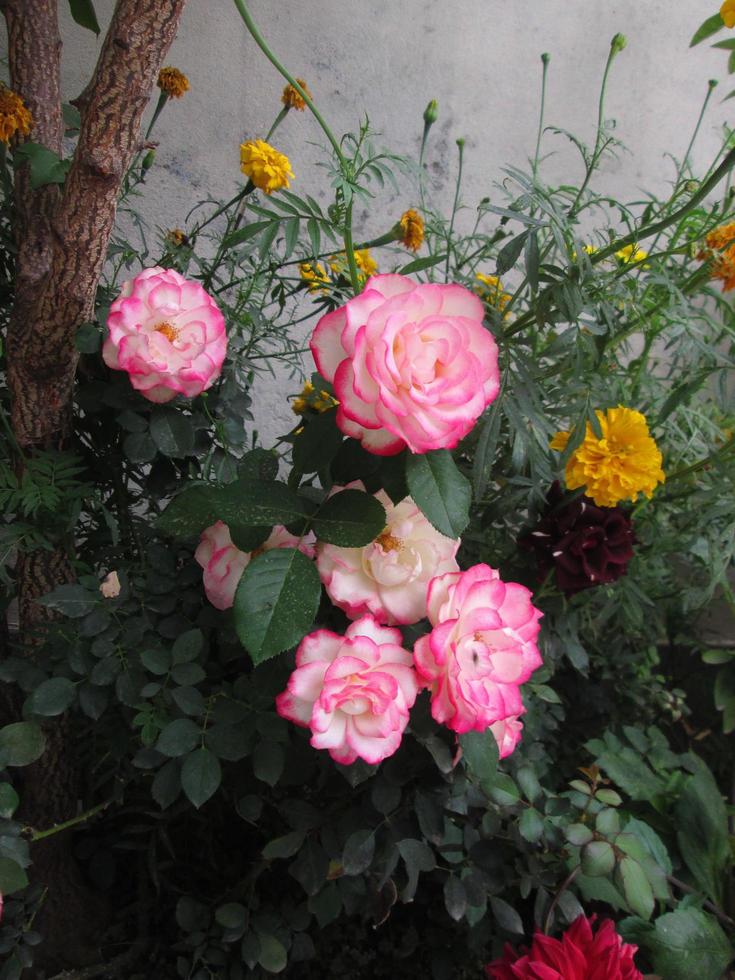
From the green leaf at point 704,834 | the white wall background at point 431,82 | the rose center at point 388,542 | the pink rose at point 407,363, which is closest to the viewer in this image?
the pink rose at point 407,363

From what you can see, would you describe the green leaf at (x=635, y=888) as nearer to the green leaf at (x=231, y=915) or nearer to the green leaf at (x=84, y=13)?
the green leaf at (x=231, y=915)

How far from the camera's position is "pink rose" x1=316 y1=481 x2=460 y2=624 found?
1.74ft

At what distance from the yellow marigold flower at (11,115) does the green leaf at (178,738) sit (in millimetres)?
521

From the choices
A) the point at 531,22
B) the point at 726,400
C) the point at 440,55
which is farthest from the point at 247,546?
the point at 531,22

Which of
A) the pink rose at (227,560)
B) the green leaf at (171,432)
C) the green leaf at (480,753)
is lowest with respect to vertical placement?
the green leaf at (480,753)

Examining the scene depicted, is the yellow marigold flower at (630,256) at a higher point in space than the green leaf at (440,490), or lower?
higher

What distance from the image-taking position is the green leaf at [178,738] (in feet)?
1.92

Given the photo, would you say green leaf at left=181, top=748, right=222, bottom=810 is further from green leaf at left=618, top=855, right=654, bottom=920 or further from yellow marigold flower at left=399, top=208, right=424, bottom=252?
yellow marigold flower at left=399, top=208, right=424, bottom=252

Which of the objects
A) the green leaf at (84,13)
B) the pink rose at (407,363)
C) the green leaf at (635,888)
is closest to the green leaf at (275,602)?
the pink rose at (407,363)

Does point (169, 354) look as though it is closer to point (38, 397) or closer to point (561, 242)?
point (38, 397)

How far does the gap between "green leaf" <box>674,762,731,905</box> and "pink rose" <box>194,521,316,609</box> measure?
0.68m

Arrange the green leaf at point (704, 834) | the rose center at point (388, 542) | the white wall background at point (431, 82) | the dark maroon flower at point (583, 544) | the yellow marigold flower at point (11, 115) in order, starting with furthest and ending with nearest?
the white wall background at point (431, 82)
the green leaf at point (704, 834)
the dark maroon flower at point (583, 544)
the yellow marigold flower at point (11, 115)
the rose center at point (388, 542)

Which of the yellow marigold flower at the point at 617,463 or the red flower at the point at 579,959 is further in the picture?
the yellow marigold flower at the point at 617,463

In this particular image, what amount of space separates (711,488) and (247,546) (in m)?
0.55
